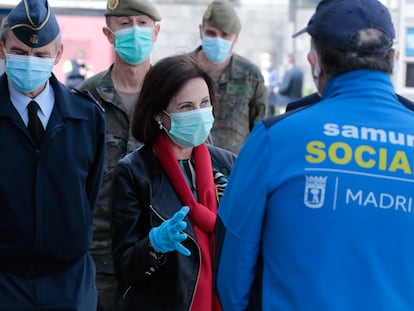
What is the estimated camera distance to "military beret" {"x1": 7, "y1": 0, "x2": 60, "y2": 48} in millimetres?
3096

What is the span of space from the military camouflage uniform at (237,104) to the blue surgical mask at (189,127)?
155cm

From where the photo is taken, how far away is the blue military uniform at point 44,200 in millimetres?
2930

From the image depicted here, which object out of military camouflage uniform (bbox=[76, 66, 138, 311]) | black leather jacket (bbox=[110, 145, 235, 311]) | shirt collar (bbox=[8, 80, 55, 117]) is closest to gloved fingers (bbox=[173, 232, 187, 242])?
black leather jacket (bbox=[110, 145, 235, 311])

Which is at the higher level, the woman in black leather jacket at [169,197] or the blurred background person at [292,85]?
the woman in black leather jacket at [169,197]

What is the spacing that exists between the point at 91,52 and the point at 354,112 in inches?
334

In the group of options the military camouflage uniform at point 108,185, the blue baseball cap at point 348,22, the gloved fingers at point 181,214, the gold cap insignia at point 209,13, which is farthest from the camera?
the gold cap insignia at point 209,13

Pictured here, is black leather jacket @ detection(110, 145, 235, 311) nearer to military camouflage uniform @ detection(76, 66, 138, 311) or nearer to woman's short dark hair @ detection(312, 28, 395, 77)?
military camouflage uniform @ detection(76, 66, 138, 311)

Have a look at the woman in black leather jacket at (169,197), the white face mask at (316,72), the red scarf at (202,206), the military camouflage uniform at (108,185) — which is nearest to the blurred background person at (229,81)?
the military camouflage uniform at (108,185)

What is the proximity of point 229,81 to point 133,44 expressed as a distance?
82 centimetres

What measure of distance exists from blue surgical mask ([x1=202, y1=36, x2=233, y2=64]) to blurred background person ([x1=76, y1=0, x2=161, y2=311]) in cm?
54

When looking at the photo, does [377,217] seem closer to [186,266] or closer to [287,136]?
[287,136]

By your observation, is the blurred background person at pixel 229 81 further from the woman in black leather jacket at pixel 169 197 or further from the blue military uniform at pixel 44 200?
the blue military uniform at pixel 44 200

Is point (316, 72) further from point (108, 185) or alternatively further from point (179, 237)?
point (108, 185)

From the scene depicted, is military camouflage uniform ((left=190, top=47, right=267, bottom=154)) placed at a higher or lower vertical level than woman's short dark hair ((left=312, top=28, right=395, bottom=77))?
lower
